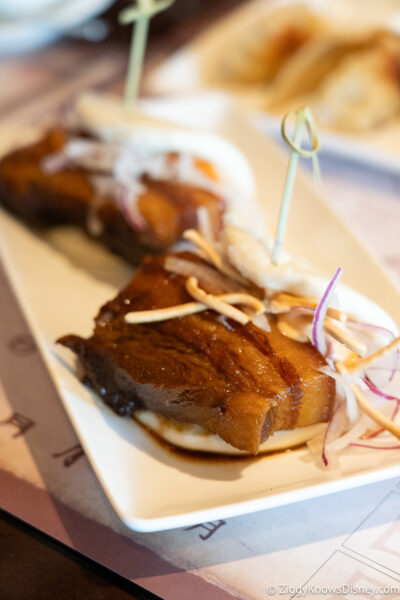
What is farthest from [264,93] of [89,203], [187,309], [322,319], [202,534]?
[202,534]

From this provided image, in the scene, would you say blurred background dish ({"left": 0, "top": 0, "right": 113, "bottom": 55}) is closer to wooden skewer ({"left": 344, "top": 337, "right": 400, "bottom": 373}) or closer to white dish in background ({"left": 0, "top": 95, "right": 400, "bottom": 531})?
white dish in background ({"left": 0, "top": 95, "right": 400, "bottom": 531})

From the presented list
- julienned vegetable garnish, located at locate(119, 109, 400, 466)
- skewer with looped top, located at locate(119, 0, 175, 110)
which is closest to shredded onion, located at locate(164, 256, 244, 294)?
julienned vegetable garnish, located at locate(119, 109, 400, 466)

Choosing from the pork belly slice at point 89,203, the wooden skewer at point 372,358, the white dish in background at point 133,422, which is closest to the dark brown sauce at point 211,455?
the white dish in background at point 133,422

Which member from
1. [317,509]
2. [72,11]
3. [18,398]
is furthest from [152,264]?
[72,11]

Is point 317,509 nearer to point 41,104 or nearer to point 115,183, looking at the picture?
point 115,183

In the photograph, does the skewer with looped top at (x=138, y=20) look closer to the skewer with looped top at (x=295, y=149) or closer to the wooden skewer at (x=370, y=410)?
the skewer with looped top at (x=295, y=149)

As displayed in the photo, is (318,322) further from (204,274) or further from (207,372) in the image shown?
(204,274)
